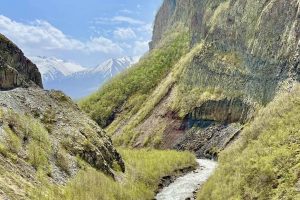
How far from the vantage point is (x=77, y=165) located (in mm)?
72688

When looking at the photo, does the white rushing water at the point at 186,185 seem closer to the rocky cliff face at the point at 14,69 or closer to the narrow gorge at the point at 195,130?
the narrow gorge at the point at 195,130

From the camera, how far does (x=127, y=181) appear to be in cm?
8306

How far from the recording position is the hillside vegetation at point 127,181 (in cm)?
6301

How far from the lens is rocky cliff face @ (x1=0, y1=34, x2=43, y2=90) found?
260 feet

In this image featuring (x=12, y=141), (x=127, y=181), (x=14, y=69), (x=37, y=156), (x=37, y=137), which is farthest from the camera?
(x=127, y=181)

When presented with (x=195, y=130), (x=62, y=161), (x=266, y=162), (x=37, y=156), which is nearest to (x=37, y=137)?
(x=62, y=161)

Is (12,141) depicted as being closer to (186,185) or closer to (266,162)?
(266,162)

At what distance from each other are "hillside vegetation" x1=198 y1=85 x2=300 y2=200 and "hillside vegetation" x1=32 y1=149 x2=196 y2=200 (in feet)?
36.0

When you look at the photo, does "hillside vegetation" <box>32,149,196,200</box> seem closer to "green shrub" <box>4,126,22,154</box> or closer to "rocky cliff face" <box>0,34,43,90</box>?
"green shrub" <box>4,126,22,154</box>

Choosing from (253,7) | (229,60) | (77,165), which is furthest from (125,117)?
(77,165)

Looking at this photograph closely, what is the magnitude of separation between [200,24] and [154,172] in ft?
351

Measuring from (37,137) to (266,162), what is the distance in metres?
27.6

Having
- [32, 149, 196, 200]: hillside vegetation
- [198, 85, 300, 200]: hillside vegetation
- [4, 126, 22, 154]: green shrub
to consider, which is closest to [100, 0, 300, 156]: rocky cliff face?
[32, 149, 196, 200]: hillside vegetation

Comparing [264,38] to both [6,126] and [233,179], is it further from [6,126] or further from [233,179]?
[6,126]
